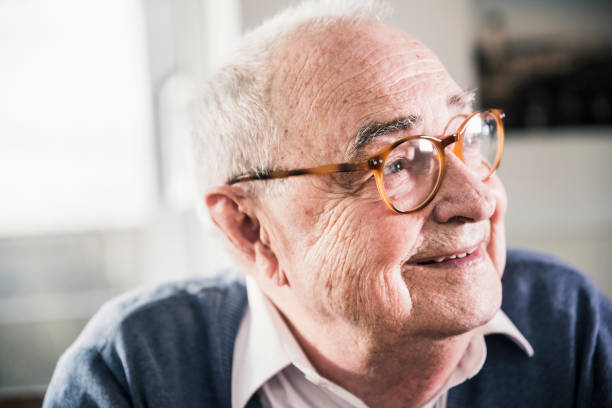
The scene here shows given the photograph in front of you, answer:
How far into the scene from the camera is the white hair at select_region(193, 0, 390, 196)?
0.87m

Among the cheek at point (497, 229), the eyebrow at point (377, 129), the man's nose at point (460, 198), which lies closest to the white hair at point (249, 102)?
the eyebrow at point (377, 129)

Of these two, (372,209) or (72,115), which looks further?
(72,115)

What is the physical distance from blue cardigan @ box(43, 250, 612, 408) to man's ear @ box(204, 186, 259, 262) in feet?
0.68

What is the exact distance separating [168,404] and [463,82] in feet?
6.14

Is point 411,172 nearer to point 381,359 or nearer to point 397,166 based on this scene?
point 397,166

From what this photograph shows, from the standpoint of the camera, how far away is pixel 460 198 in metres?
0.77

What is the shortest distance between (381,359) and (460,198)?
1.06ft

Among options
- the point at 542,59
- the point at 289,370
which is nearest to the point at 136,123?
the point at 289,370

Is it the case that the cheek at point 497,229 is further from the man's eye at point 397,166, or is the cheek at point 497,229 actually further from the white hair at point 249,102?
the white hair at point 249,102

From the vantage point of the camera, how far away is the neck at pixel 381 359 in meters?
0.83

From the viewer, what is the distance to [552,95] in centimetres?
227

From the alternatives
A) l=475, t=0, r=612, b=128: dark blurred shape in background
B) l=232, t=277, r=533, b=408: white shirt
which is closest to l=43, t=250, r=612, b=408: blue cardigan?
l=232, t=277, r=533, b=408: white shirt

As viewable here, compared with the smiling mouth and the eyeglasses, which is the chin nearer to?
the smiling mouth

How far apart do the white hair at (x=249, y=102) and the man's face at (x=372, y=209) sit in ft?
0.12
